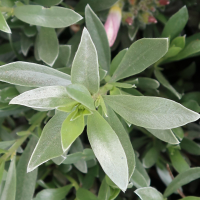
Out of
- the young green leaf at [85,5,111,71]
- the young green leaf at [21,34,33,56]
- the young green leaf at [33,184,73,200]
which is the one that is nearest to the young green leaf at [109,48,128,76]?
the young green leaf at [85,5,111,71]

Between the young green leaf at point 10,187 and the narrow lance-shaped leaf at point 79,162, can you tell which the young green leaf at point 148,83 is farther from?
the young green leaf at point 10,187

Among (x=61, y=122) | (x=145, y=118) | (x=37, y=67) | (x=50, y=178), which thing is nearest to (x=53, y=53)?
(x=37, y=67)

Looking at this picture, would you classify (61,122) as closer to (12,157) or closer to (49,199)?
(12,157)

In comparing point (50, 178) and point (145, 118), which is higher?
point (145, 118)

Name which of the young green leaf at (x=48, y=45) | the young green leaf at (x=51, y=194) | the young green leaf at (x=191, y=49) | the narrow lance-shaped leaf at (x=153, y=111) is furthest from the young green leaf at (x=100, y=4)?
the young green leaf at (x=51, y=194)

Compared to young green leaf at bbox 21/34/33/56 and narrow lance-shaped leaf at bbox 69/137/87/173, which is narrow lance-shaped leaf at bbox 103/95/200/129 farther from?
young green leaf at bbox 21/34/33/56
